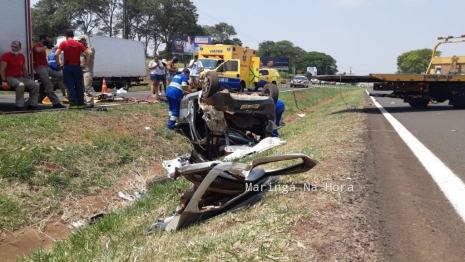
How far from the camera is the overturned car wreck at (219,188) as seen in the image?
3.87 m

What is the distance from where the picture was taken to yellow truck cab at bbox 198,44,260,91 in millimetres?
23328

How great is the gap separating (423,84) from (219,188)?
12.8m

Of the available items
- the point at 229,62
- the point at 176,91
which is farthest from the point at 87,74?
the point at 229,62

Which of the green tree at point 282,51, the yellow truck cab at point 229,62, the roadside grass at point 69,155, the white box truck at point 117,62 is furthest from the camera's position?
the green tree at point 282,51

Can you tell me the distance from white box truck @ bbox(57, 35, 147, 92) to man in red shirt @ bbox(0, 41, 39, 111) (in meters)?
11.4

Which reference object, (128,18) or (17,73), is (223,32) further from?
(17,73)

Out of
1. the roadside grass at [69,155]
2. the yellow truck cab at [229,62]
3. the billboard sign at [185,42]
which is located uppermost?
the billboard sign at [185,42]

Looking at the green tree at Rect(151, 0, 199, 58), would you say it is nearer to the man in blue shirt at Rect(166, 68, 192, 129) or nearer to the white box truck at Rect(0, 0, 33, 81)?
the white box truck at Rect(0, 0, 33, 81)

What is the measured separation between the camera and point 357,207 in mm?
3539

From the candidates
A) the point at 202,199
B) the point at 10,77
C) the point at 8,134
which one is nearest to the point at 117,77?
the point at 10,77

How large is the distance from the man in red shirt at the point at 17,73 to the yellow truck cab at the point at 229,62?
42.9 feet

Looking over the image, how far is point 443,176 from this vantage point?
485 centimetres

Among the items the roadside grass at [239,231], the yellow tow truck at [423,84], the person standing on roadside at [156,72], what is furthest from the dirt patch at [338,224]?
the person standing on roadside at [156,72]

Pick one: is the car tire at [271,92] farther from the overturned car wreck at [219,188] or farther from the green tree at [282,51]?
the green tree at [282,51]
